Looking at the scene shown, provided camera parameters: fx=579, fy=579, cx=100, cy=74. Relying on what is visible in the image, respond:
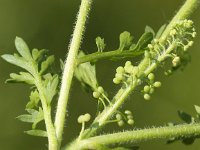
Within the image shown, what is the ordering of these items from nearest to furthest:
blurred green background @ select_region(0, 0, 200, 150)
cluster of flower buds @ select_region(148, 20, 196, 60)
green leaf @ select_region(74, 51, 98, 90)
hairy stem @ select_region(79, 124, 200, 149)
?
hairy stem @ select_region(79, 124, 200, 149)
cluster of flower buds @ select_region(148, 20, 196, 60)
green leaf @ select_region(74, 51, 98, 90)
blurred green background @ select_region(0, 0, 200, 150)

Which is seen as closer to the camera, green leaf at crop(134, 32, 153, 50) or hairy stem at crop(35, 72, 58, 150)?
hairy stem at crop(35, 72, 58, 150)

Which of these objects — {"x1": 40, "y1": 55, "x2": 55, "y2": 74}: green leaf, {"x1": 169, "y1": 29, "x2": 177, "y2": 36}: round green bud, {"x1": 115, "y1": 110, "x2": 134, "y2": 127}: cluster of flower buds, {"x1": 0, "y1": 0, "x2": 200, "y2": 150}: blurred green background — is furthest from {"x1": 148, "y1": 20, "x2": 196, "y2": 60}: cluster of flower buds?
{"x1": 0, "y1": 0, "x2": 200, "y2": 150}: blurred green background

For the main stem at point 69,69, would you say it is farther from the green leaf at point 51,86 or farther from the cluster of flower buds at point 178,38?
the cluster of flower buds at point 178,38

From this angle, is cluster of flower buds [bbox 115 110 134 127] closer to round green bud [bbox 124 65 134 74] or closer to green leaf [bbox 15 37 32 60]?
round green bud [bbox 124 65 134 74]

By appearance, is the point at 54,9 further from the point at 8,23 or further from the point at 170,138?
the point at 170,138

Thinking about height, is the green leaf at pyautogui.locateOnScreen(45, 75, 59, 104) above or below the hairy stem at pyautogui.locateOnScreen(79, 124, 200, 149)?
above

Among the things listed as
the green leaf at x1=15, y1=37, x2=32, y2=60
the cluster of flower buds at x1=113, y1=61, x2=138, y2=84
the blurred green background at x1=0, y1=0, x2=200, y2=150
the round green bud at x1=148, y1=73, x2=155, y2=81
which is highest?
the green leaf at x1=15, y1=37, x2=32, y2=60
